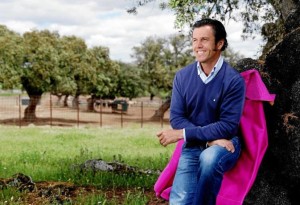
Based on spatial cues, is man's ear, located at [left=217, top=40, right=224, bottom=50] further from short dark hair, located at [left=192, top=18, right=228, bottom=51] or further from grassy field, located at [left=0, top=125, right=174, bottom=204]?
grassy field, located at [left=0, top=125, right=174, bottom=204]

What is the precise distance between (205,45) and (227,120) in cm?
74

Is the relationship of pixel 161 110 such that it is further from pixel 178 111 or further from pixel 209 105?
pixel 209 105

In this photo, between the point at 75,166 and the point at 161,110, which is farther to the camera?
the point at 161,110

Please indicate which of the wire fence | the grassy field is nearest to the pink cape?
the grassy field

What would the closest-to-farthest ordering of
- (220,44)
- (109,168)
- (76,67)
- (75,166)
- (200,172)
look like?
(200,172)
(220,44)
(109,168)
(75,166)
(76,67)

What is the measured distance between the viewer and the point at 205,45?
4.91 meters

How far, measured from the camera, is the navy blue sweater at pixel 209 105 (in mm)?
4766

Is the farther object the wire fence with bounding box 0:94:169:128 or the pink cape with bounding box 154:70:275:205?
the wire fence with bounding box 0:94:169:128

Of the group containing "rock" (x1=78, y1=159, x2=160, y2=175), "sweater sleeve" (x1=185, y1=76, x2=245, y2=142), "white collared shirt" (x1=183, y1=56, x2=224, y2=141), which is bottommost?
"rock" (x1=78, y1=159, x2=160, y2=175)

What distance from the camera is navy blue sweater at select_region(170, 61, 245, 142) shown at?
15.6 ft

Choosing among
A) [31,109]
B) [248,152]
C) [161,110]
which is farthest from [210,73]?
[161,110]

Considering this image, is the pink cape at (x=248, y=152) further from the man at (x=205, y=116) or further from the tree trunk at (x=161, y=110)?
the tree trunk at (x=161, y=110)

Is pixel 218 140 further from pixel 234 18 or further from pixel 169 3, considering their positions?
pixel 234 18

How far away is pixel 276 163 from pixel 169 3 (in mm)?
5615
